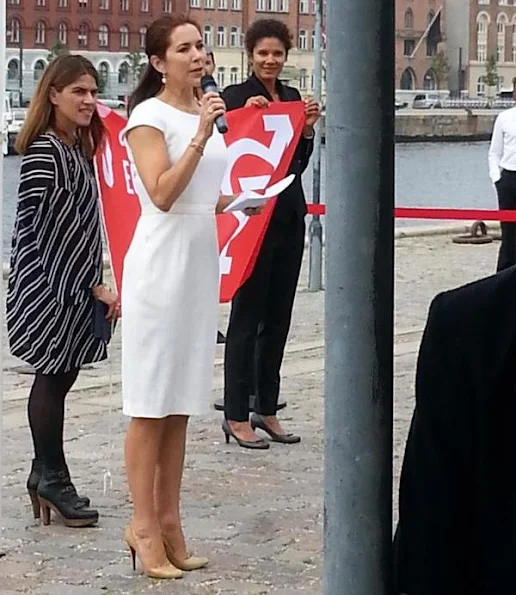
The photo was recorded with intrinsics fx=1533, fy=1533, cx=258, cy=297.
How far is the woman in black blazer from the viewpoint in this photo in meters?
6.89

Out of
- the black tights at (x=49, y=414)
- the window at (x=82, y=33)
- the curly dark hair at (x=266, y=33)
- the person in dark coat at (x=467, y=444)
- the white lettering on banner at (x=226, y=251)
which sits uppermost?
the window at (x=82, y=33)

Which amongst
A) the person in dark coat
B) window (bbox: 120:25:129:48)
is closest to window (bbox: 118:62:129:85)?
window (bbox: 120:25:129:48)

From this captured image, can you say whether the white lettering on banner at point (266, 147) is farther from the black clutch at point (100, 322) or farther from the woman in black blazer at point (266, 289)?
the black clutch at point (100, 322)

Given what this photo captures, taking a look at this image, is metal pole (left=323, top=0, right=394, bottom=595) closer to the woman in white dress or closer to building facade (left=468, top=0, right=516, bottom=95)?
the woman in white dress

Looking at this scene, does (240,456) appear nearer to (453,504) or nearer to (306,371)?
(306,371)

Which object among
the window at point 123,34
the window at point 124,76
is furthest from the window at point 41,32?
the window at point 124,76

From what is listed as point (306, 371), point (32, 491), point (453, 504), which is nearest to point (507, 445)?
point (453, 504)

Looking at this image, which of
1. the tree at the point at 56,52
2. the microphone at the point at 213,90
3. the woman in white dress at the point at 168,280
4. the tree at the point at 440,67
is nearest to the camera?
the microphone at the point at 213,90

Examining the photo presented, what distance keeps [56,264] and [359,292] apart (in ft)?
10.4

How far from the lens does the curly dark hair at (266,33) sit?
7004 mm

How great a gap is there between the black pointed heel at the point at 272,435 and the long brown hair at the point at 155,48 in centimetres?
237

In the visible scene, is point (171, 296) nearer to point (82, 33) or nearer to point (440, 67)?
point (440, 67)

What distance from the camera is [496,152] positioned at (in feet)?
40.0

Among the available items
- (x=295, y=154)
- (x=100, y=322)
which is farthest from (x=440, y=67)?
(x=100, y=322)
